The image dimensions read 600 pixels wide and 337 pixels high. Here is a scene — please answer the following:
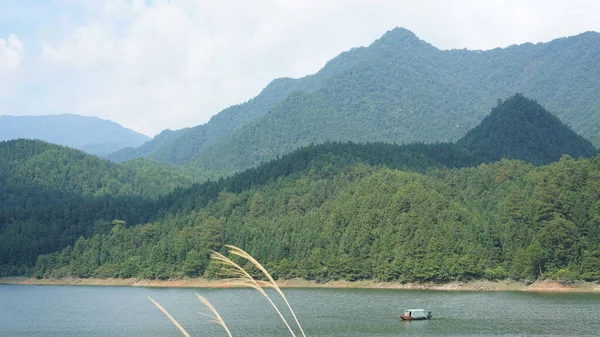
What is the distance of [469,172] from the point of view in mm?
148500

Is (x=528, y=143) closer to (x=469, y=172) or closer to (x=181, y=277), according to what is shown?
(x=469, y=172)

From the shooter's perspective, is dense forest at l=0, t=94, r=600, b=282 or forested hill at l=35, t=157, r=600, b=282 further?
dense forest at l=0, t=94, r=600, b=282

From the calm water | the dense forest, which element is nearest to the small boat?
the calm water

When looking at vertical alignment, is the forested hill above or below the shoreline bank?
above

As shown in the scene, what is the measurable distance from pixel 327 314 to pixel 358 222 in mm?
48243

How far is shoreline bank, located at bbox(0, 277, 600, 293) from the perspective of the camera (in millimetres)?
95500

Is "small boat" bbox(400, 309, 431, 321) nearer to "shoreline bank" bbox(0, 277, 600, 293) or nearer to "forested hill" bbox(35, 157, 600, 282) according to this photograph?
"shoreline bank" bbox(0, 277, 600, 293)

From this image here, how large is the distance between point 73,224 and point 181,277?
49025 mm

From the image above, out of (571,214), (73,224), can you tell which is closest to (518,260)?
(571,214)

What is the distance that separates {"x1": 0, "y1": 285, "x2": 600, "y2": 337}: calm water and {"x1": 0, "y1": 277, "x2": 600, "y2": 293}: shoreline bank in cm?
483

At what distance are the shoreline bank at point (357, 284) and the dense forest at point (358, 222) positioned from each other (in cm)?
115

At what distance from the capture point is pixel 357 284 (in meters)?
112

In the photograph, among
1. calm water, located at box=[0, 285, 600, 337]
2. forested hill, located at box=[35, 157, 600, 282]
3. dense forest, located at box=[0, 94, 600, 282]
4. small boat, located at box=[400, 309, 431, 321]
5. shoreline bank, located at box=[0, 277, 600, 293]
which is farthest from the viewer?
dense forest, located at box=[0, 94, 600, 282]

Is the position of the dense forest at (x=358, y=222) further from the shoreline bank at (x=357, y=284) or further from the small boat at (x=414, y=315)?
the small boat at (x=414, y=315)
